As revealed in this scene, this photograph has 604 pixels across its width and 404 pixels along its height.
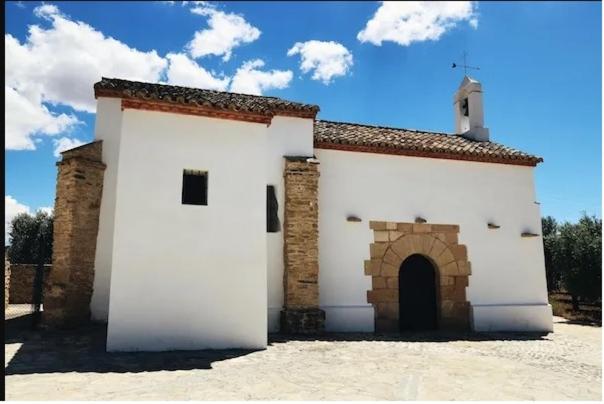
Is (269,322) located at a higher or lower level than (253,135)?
lower

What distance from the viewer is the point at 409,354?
23.3 ft

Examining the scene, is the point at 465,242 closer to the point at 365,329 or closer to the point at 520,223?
the point at 520,223

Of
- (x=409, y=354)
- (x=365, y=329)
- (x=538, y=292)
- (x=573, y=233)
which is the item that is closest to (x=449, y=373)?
(x=409, y=354)

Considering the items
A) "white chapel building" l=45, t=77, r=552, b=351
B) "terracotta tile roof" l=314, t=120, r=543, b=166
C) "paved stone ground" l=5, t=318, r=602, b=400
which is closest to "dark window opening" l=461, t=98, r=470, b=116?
"white chapel building" l=45, t=77, r=552, b=351

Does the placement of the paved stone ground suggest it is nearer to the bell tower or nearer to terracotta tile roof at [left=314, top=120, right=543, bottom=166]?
terracotta tile roof at [left=314, top=120, right=543, bottom=166]

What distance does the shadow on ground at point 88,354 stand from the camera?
556cm

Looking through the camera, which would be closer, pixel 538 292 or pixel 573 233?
pixel 538 292

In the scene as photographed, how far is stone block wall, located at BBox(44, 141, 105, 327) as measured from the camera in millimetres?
7859

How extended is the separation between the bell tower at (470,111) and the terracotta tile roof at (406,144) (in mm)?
685

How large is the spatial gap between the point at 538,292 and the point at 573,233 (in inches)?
222

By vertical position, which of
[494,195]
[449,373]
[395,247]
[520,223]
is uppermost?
[494,195]

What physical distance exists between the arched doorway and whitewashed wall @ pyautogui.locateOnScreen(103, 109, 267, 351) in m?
4.41

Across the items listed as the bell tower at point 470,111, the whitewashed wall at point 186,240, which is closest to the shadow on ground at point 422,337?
the whitewashed wall at point 186,240

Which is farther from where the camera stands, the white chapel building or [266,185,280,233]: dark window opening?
[266,185,280,233]: dark window opening
